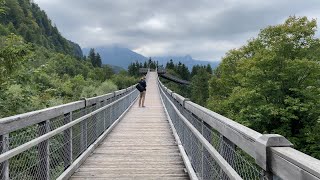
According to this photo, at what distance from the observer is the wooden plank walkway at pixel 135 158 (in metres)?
6.30

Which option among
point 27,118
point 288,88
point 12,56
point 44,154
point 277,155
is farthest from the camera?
point 288,88

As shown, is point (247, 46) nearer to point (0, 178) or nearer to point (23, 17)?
point (0, 178)

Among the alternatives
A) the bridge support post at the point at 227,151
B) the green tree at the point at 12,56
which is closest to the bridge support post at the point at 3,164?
the bridge support post at the point at 227,151

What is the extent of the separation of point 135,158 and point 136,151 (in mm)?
790

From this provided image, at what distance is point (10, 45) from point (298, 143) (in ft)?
66.2

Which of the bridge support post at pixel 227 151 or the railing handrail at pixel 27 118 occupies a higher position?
the railing handrail at pixel 27 118

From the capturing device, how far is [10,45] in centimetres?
1096

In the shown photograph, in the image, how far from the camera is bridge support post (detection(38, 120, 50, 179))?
482 centimetres

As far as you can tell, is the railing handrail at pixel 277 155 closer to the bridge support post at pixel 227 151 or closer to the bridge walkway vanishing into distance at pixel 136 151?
the bridge walkway vanishing into distance at pixel 136 151

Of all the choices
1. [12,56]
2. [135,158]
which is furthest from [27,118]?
[12,56]

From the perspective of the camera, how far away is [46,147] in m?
4.98

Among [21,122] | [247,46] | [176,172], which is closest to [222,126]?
[21,122]

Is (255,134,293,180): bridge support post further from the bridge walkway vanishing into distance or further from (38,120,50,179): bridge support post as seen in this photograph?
(38,120,50,179): bridge support post

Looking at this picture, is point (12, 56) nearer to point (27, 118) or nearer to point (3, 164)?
point (27, 118)
